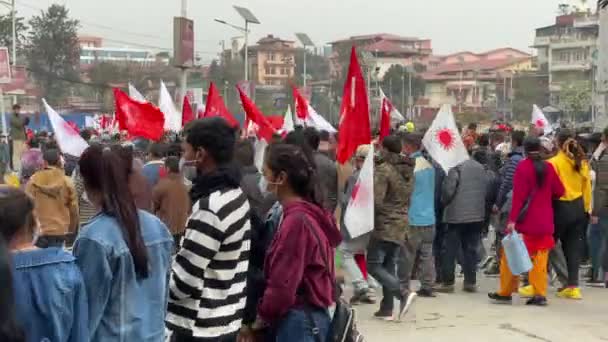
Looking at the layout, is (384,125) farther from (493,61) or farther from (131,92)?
(493,61)

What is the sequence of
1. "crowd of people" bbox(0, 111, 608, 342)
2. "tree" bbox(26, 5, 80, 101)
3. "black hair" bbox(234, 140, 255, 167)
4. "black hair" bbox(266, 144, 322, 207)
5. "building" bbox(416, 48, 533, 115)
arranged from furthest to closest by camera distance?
"building" bbox(416, 48, 533, 115) → "tree" bbox(26, 5, 80, 101) → "black hair" bbox(234, 140, 255, 167) → "black hair" bbox(266, 144, 322, 207) → "crowd of people" bbox(0, 111, 608, 342)

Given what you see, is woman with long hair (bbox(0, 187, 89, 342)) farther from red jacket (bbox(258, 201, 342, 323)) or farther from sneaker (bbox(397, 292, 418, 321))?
sneaker (bbox(397, 292, 418, 321))

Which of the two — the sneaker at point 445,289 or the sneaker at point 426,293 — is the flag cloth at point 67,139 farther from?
the sneaker at point 445,289

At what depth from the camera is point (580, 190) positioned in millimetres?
10250

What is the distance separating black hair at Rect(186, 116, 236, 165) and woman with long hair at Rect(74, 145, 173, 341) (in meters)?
0.48

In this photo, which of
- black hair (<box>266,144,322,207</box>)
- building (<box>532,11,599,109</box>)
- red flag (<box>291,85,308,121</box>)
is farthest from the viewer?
building (<box>532,11,599,109</box>)

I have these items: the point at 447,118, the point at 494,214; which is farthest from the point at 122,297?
the point at 494,214

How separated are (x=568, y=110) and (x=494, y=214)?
216 feet

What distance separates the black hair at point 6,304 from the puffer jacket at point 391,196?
6.20 metres

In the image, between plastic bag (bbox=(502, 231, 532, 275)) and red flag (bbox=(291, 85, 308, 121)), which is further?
red flag (bbox=(291, 85, 308, 121))

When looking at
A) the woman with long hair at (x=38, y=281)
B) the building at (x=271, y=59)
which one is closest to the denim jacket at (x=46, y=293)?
the woman with long hair at (x=38, y=281)

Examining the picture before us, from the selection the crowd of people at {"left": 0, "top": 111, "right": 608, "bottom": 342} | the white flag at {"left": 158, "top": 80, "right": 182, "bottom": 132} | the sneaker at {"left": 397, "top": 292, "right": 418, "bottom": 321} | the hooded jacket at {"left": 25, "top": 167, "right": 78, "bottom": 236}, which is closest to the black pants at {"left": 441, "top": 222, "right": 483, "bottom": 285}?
the sneaker at {"left": 397, "top": 292, "right": 418, "bottom": 321}

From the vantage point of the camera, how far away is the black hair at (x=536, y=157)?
31.3ft

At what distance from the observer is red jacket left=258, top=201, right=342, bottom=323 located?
443 centimetres
